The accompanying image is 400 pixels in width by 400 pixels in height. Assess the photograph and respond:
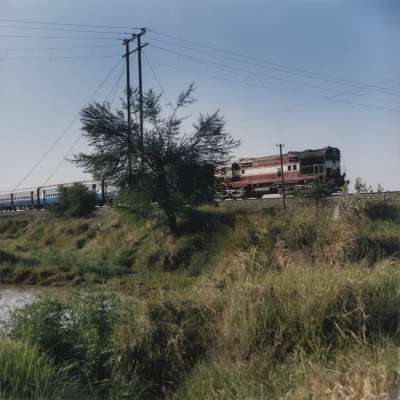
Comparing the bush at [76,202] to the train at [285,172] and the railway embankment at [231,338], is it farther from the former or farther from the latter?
the railway embankment at [231,338]

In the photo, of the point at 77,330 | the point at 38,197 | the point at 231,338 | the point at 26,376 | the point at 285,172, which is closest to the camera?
the point at 26,376

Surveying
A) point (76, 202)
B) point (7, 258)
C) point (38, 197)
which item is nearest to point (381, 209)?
point (7, 258)

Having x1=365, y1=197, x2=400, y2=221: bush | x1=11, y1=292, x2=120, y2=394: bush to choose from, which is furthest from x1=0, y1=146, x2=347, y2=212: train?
x1=11, y1=292, x2=120, y2=394: bush

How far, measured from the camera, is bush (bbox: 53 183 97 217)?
35.6 meters

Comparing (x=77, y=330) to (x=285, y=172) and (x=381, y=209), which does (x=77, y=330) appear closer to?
(x=381, y=209)

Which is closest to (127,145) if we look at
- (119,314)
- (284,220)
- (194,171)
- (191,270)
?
(194,171)

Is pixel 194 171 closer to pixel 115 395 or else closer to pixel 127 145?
pixel 127 145

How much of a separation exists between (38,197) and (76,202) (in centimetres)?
1330

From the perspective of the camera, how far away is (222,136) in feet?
77.8

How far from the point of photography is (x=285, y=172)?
3114 cm

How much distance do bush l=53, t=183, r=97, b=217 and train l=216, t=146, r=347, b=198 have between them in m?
11.0

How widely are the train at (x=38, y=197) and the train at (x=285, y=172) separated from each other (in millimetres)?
10727

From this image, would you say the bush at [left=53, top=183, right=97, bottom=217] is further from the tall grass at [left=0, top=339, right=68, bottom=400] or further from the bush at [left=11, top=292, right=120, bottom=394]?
the tall grass at [left=0, top=339, right=68, bottom=400]

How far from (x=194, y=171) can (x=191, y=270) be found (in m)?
6.09
